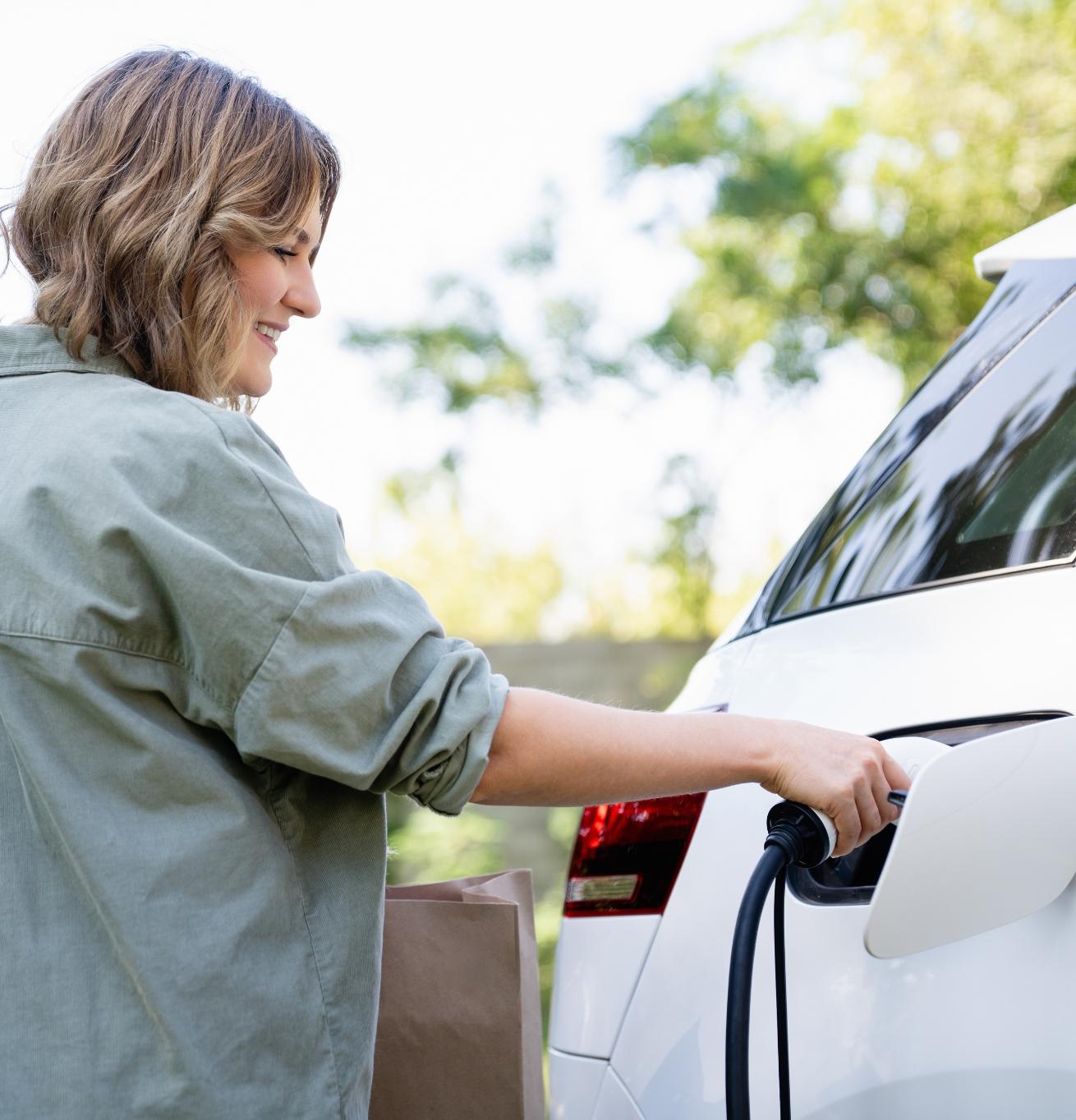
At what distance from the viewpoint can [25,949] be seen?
3.57ft

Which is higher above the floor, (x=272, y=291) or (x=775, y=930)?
(x=272, y=291)

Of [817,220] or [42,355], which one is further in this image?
[817,220]

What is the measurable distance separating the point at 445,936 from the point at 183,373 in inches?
25.3

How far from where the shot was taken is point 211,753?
3.74 ft

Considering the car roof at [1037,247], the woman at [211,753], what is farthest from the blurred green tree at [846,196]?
the woman at [211,753]

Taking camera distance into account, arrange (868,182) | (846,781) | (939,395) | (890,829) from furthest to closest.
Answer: (868,182) < (939,395) < (890,829) < (846,781)

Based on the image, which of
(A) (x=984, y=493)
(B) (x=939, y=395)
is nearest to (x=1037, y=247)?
(B) (x=939, y=395)

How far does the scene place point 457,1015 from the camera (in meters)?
1.40

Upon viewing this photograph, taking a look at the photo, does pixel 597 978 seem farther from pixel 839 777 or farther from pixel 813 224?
pixel 813 224

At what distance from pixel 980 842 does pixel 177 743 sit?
0.67m

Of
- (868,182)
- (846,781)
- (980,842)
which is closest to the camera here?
(980,842)

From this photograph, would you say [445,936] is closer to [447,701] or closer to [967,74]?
[447,701]

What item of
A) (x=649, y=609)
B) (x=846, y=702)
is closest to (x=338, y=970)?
(x=846, y=702)

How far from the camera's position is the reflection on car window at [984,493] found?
4.25 feet
